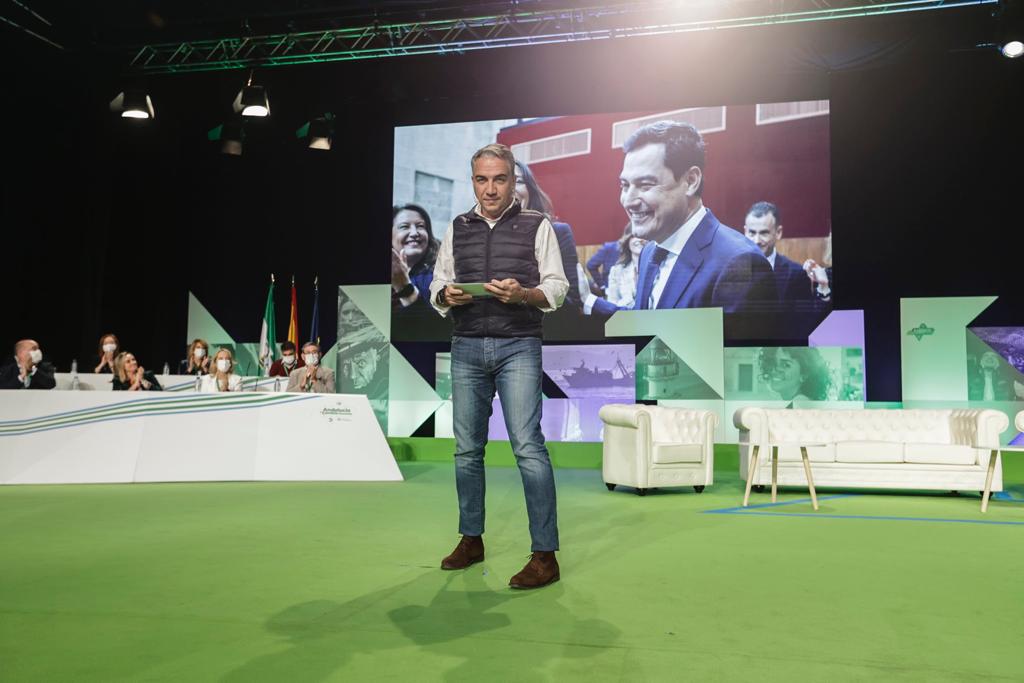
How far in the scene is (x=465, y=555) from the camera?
9.43ft

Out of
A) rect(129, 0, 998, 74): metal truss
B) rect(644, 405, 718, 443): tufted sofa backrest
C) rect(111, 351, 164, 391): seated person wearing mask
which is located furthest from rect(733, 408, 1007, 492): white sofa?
rect(111, 351, 164, 391): seated person wearing mask

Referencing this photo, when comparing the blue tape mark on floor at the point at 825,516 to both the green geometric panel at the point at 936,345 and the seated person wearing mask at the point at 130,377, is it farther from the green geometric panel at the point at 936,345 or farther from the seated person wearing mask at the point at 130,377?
the seated person wearing mask at the point at 130,377

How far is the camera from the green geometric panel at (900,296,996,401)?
27.2 feet

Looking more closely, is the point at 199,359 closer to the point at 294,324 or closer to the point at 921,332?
the point at 294,324

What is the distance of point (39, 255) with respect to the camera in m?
8.66

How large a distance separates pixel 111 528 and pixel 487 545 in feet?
5.64

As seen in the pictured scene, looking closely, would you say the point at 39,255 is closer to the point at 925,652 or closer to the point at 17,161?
the point at 17,161

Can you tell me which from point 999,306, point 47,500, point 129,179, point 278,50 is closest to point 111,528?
point 47,500

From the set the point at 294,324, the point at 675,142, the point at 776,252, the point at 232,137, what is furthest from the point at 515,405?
the point at 232,137

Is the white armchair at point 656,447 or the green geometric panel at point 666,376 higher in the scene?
the green geometric panel at point 666,376

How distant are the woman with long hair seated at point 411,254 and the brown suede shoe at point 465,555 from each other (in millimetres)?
6588

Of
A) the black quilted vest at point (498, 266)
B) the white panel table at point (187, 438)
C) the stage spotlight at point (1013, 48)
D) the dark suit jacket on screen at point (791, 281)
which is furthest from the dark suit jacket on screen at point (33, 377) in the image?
the stage spotlight at point (1013, 48)

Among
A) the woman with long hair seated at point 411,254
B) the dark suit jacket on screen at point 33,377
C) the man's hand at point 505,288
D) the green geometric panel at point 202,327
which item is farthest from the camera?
the green geometric panel at point 202,327

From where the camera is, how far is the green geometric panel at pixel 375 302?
379 inches
